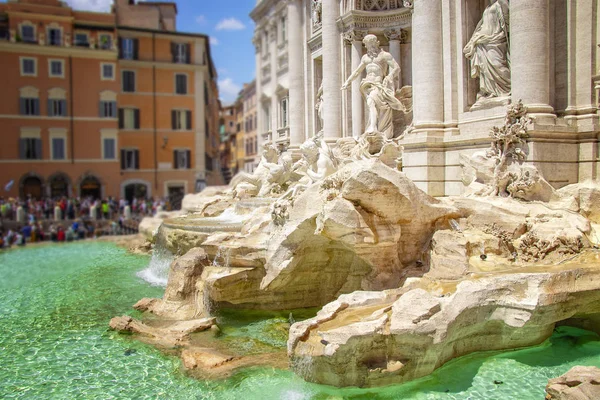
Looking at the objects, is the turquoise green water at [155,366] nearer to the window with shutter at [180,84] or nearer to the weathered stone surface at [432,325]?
the weathered stone surface at [432,325]

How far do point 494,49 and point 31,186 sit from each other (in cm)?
2688

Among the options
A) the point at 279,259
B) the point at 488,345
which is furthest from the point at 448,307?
the point at 279,259

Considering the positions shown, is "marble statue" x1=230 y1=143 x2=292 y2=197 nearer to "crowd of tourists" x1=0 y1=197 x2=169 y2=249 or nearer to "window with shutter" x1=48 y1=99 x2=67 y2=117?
"crowd of tourists" x1=0 y1=197 x2=169 y2=249

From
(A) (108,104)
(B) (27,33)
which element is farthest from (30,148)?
(B) (27,33)

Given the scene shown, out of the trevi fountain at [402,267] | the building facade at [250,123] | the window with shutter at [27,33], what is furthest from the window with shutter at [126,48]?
the trevi fountain at [402,267]

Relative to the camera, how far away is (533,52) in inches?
370

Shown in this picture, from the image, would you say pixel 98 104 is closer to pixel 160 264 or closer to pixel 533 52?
pixel 160 264

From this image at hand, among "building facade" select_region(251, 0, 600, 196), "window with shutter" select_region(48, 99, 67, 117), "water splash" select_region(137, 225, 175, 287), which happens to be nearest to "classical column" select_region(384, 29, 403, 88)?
"building facade" select_region(251, 0, 600, 196)

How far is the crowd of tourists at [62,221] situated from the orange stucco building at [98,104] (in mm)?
3940

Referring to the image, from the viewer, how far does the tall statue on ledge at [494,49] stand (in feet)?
33.6

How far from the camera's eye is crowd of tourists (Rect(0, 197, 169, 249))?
20031mm

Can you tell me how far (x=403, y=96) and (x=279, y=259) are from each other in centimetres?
814

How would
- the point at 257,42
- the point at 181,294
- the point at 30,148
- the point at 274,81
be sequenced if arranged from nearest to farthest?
1. the point at 181,294
2. the point at 274,81
3. the point at 257,42
4. the point at 30,148

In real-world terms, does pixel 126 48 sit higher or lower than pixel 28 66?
higher
